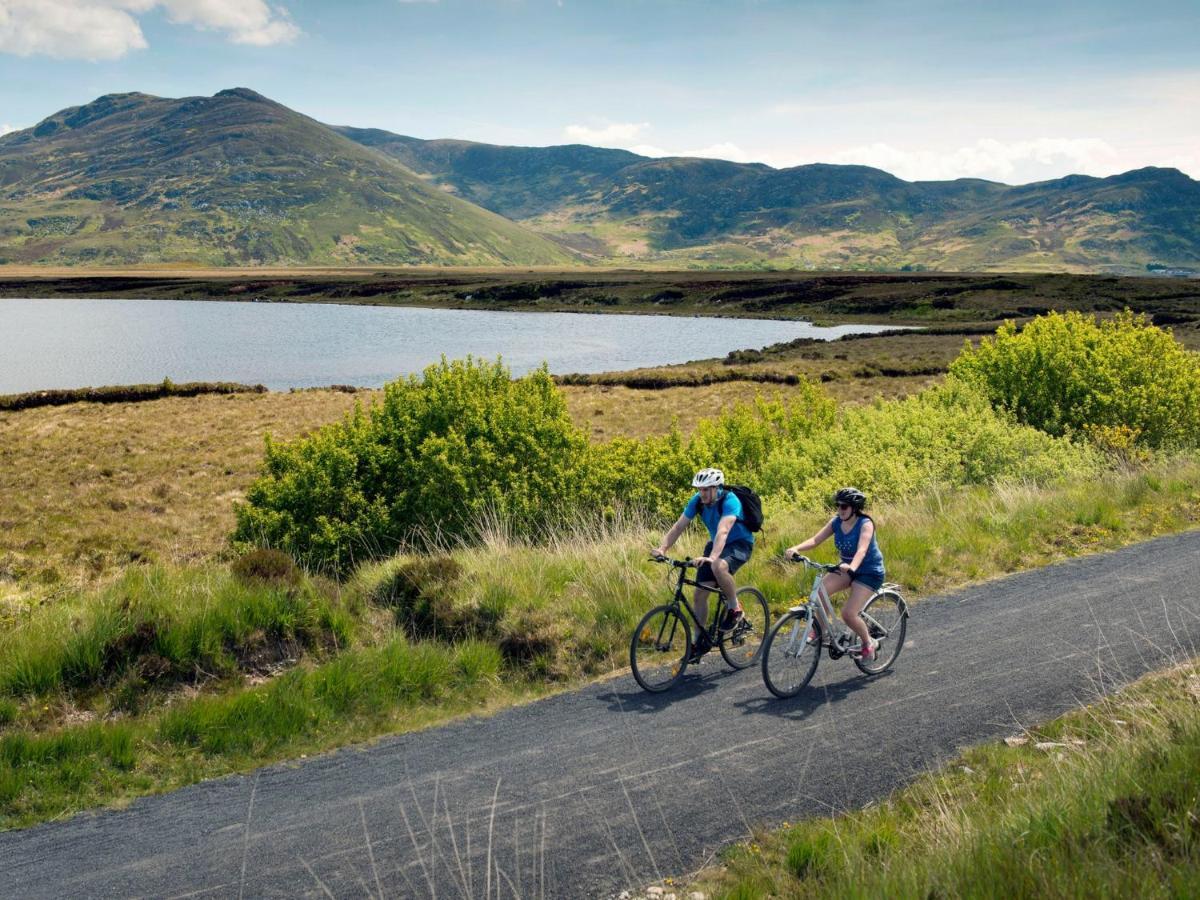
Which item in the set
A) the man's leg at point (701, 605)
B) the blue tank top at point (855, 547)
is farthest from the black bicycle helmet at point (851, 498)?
the man's leg at point (701, 605)

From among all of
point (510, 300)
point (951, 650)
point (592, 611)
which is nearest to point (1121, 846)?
point (951, 650)

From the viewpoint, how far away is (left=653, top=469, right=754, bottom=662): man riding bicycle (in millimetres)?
11648

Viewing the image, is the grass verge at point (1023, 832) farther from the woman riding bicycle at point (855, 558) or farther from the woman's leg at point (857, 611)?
the woman riding bicycle at point (855, 558)

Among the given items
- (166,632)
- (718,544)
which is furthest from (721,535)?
(166,632)

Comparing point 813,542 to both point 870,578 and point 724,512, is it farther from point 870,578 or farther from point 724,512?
point 724,512

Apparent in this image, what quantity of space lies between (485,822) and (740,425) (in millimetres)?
23557

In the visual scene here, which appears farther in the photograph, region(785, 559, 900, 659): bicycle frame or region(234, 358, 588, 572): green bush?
region(234, 358, 588, 572): green bush

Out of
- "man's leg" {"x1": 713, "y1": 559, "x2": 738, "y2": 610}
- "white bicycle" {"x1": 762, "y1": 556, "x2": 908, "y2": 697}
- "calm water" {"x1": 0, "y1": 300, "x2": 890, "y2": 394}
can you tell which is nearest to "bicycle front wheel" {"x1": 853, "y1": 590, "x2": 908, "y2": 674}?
"white bicycle" {"x1": 762, "y1": 556, "x2": 908, "y2": 697}

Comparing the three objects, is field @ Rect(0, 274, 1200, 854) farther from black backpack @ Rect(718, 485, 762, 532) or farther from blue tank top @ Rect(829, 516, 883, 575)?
blue tank top @ Rect(829, 516, 883, 575)

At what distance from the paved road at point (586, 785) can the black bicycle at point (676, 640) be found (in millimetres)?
255

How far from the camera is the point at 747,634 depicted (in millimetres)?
13102

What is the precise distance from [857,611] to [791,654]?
3.88 ft

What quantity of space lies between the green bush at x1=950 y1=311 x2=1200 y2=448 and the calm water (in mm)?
62448

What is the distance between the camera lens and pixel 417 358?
106m
